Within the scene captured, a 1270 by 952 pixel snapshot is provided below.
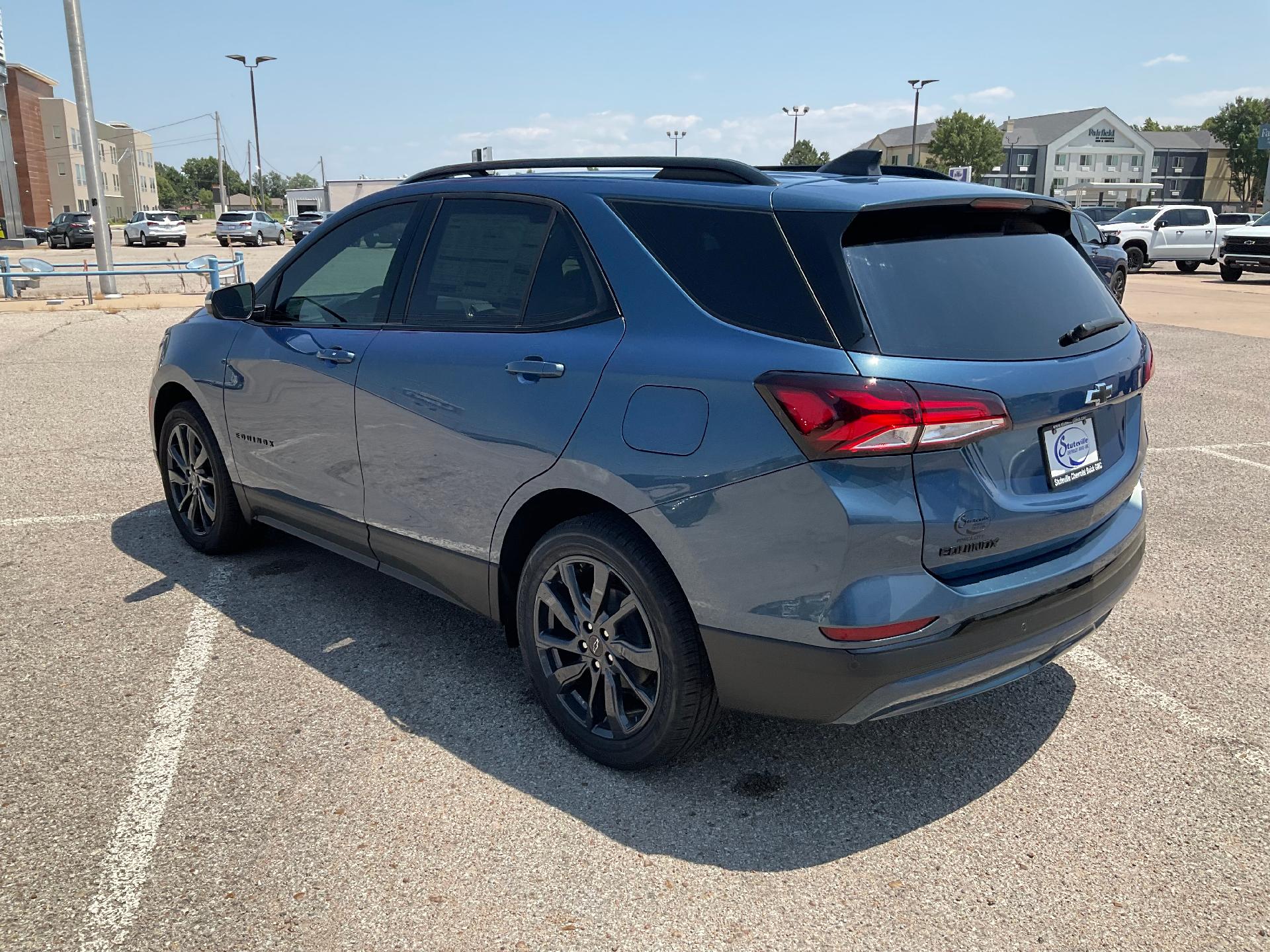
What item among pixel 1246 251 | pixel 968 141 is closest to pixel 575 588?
pixel 1246 251

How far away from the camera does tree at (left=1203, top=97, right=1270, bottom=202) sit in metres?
108

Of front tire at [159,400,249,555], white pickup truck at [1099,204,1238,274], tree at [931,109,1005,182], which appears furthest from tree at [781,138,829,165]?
front tire at [159,400,249,555]

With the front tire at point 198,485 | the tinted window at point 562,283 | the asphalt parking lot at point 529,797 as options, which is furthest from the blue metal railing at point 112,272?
the tinted window at point 562,283

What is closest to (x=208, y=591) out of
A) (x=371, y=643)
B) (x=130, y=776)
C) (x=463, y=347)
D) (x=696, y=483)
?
(x=371, y=643)

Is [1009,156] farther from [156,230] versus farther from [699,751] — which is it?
[699,751]

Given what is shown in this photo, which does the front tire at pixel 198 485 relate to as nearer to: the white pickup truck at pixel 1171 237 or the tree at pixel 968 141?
the white pickup truck at pixel 1171 237

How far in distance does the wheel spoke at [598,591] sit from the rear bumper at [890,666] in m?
0.40

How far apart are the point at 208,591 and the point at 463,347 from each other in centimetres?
209

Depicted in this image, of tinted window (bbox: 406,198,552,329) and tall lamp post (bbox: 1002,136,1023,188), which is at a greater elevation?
tall lamp post (bbox: 1002,136,1023,188)

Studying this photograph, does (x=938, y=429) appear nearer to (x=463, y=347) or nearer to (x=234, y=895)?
(x=463, y=347)

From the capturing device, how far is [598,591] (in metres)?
3.10

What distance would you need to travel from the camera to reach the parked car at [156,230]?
160 ft

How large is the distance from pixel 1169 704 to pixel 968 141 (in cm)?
9985

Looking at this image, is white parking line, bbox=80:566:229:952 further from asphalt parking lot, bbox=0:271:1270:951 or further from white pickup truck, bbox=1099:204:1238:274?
white pickup truck, bbox=1099:204:1238:274
